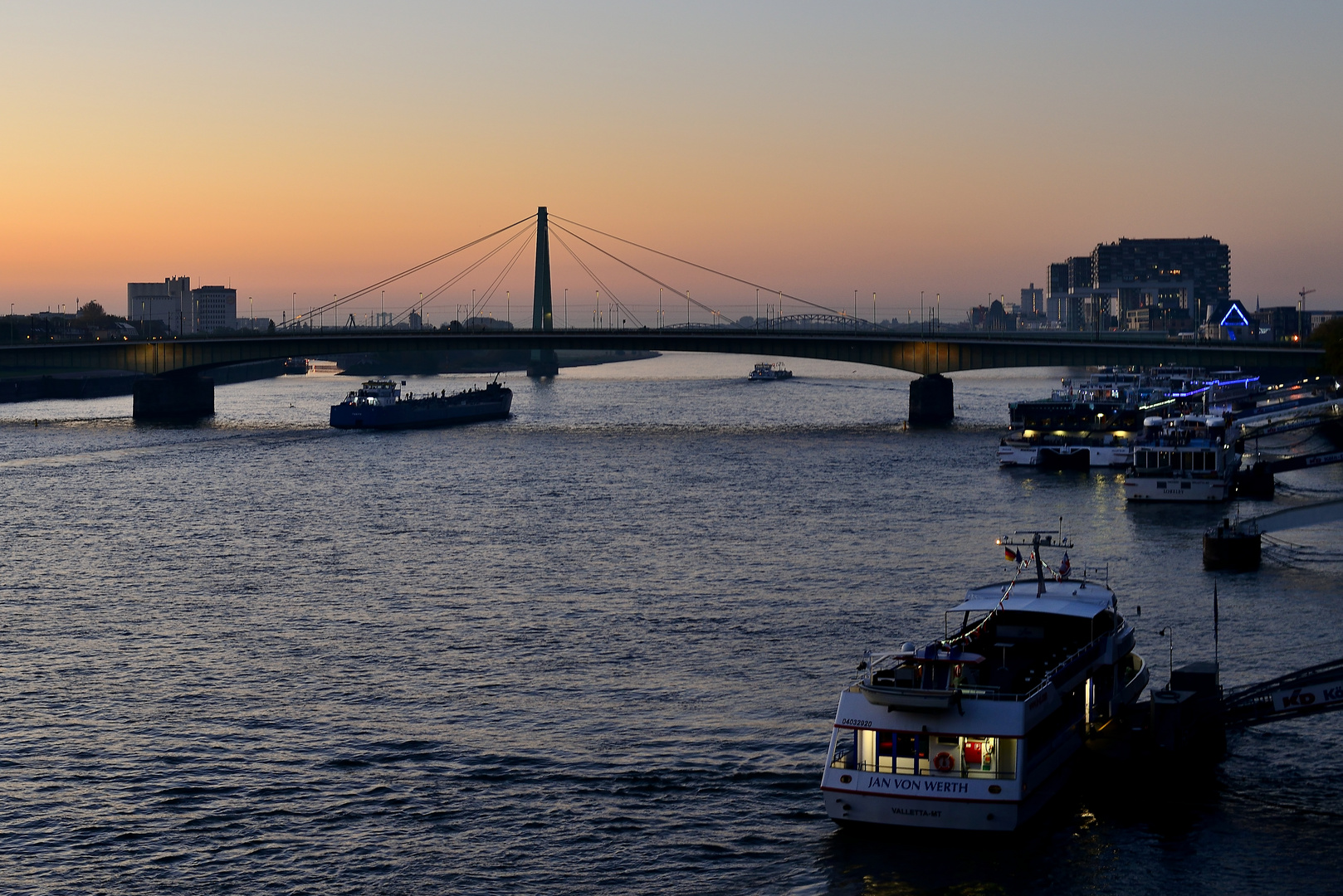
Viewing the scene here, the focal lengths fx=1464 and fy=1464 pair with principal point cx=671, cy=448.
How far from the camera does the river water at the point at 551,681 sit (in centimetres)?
2059

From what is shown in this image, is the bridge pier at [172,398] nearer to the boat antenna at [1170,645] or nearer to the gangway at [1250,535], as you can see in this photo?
the gangway at [1250,535]

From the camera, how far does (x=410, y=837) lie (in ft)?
70.7

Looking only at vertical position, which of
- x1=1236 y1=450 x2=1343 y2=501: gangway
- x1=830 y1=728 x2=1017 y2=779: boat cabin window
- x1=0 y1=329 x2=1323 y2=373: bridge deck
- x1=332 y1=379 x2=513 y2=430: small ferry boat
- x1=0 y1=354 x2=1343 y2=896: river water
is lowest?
x1=0 y1=354 x2=1343 y2=896: river water

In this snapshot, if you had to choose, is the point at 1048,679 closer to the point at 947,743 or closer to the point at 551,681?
the point at 947,743

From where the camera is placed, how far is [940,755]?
20.4 m

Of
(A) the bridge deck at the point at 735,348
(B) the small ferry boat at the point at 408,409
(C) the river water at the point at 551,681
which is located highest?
(A) the bridge deck at the point at 735,348

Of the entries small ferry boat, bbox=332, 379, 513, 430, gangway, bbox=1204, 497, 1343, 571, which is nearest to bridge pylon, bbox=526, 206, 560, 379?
small ferry boat, bbox=332, 379, 513, 430

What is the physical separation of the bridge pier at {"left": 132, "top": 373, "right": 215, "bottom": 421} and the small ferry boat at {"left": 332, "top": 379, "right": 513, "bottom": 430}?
40.2ft

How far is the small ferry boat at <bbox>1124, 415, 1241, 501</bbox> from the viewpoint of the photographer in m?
59.1

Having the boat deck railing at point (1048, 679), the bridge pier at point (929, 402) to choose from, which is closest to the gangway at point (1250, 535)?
the boat deck railing at point (1048, 679)

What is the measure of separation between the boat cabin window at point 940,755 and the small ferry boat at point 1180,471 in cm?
4143

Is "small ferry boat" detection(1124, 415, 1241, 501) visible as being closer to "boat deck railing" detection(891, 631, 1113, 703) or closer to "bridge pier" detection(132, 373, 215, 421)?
"boat deck railing" detection(891, 631, 1113, 703)

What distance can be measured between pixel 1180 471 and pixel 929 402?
49501mm

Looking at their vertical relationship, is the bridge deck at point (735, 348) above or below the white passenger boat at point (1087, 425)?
above
